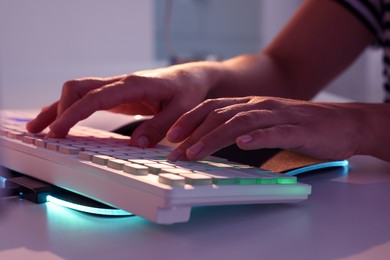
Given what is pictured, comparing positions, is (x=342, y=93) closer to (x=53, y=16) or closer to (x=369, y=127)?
(x=53, y=16)

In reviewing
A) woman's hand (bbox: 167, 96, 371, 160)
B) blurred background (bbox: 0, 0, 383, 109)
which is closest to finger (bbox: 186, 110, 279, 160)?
woman's hand (bbox: 167, 96, 371, 160)

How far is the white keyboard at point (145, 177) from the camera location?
42cm

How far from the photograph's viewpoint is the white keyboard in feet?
1.39

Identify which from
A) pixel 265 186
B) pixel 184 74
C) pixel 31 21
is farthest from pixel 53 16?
pixel 265 186

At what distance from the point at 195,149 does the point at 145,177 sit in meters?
0.09

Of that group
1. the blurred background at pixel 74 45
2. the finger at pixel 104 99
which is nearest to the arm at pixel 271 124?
the finger at pixel 104 99

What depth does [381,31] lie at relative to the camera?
1.17 meters

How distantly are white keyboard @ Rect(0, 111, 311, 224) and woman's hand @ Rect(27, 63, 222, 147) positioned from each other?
0.11 ft

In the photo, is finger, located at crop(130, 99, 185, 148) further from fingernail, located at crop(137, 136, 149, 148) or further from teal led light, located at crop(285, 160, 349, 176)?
teal led light, located at crop(285, 160, 349, 176)

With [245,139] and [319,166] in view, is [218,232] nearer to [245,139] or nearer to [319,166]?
[245,139]

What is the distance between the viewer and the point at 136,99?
715 millimetres

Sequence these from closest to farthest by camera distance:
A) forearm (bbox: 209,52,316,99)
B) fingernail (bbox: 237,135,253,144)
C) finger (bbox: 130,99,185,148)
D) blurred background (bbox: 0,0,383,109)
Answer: fingernail (bbox: 237,135,253,144)
finger (bbox: 130,99,185,148)
forearm (bbox: 209,52,316,99)
blurred background (bbox: 0,0,383,109)

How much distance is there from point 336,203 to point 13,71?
1579mm

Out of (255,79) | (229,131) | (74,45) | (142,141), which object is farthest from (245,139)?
(74,45)
